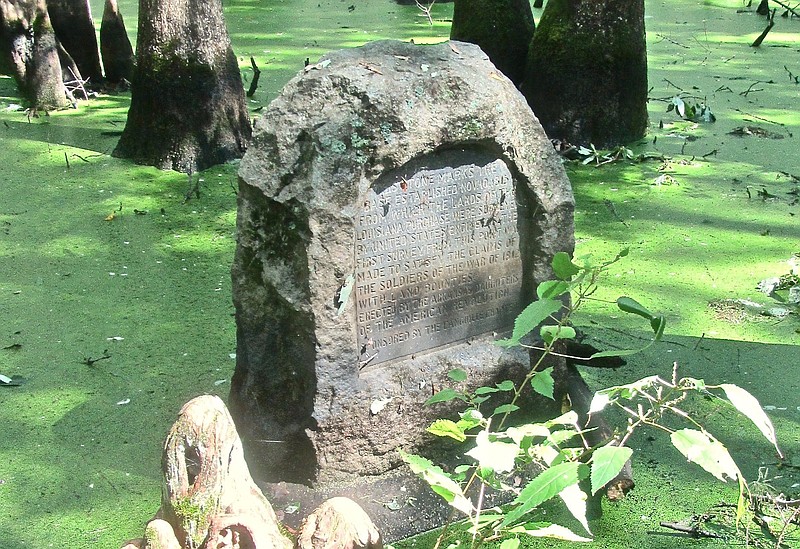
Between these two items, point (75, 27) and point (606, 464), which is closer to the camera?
point (606, 464)

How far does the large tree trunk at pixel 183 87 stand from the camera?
18.2ft

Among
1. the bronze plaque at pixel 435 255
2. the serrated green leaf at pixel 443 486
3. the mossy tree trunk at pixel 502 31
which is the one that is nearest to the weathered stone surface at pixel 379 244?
the bronze plaque at pixel 435 255

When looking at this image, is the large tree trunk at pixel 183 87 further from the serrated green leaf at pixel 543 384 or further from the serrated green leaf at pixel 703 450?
the serrated green leaf at pixel 703 450

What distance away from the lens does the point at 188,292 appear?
4266 mm

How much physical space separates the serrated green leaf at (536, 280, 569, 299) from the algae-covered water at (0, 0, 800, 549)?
1014 mm

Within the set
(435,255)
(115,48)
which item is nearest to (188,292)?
(435,255)

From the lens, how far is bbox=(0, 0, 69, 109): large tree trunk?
651cm

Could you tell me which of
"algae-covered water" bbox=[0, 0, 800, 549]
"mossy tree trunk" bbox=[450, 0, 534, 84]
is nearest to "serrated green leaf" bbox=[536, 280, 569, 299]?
"algae-covered water" bbox=[0, 0, 800, 549]

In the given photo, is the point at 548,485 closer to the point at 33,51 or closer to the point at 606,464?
the point at 606,464

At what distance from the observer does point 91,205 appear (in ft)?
16.9

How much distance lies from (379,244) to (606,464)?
1513 millimetres

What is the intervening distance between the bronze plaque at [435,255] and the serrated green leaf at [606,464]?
1462 mm

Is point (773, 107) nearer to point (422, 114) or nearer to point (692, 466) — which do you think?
point (692, 466)

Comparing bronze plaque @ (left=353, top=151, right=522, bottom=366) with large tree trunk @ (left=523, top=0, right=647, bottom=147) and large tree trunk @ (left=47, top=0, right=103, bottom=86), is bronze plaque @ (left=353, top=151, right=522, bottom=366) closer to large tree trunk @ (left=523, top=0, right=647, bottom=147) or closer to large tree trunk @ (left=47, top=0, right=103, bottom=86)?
large tree trunk @ (left=523, top=0, right=647, bottom=147)
